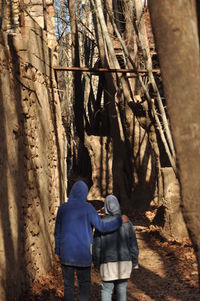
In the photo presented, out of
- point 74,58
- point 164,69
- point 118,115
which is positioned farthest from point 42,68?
point 74,58

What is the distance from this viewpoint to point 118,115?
58.3 feet

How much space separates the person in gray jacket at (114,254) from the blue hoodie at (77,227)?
95mm

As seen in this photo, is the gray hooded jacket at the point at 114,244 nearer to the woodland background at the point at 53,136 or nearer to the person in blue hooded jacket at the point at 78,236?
the person in blue hooded jacket at the point at 78,236

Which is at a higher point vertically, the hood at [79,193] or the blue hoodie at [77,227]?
the hood at [79,193]

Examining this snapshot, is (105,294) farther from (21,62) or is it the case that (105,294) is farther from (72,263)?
(21,62)

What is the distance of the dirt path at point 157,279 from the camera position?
7.34 meters

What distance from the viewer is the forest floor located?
732 centimetres

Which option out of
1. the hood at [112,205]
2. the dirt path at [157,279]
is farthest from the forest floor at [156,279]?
the hood at [112,205]

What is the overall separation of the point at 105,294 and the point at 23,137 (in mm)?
2506

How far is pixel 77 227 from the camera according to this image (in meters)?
5.78

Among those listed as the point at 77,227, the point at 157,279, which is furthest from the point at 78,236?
the point at 157,279

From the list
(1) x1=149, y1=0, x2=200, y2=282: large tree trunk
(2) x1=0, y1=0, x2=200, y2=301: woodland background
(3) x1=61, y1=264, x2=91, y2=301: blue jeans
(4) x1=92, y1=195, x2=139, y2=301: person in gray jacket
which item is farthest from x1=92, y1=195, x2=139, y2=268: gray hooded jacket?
(1) x1=149, y1=0, x2=200, y2=282: large tree trunk

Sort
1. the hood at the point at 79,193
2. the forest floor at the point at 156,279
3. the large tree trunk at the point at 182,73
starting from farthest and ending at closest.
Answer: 1. the forest floor at the point at 156,279
2. the hood at the point at 79,193
3. the large tree trunk at the point at 182,73

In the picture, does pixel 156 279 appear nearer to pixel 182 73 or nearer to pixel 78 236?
pixel 78 236
